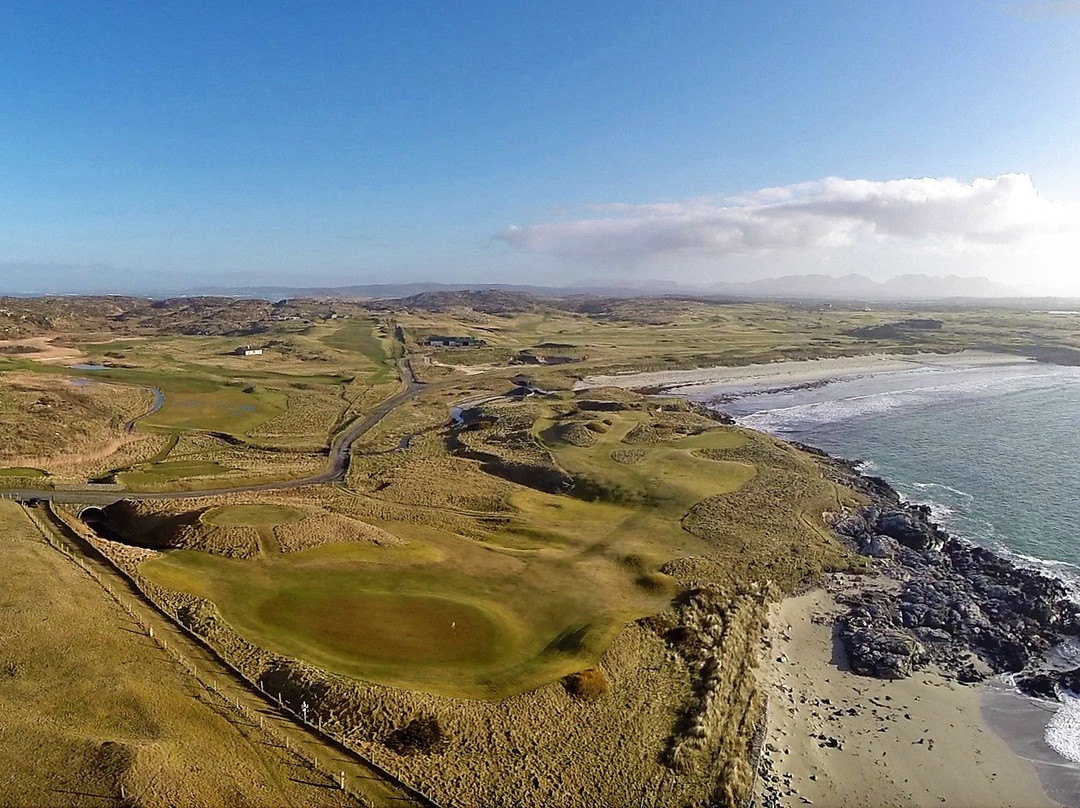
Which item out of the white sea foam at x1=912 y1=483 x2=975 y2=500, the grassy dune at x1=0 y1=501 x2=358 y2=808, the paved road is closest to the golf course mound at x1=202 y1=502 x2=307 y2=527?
the paved road

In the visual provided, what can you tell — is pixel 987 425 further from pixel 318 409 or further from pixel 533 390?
pixel 318 409

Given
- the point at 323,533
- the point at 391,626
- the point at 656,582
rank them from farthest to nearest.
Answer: the point at 323,533 → the point at 656,582 → the point at 391,626

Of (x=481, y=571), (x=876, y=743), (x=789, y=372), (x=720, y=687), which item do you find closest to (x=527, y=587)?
(x=481, y=571)

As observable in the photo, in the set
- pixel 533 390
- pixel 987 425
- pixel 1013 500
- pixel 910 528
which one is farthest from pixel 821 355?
pixel 910 528

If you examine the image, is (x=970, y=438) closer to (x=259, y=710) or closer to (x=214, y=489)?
(x=259, y=710)

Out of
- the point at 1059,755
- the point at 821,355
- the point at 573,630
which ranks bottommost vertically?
the point at 1059,755

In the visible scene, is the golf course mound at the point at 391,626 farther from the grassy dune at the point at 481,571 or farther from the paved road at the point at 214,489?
the paved road at the point at 214,489
